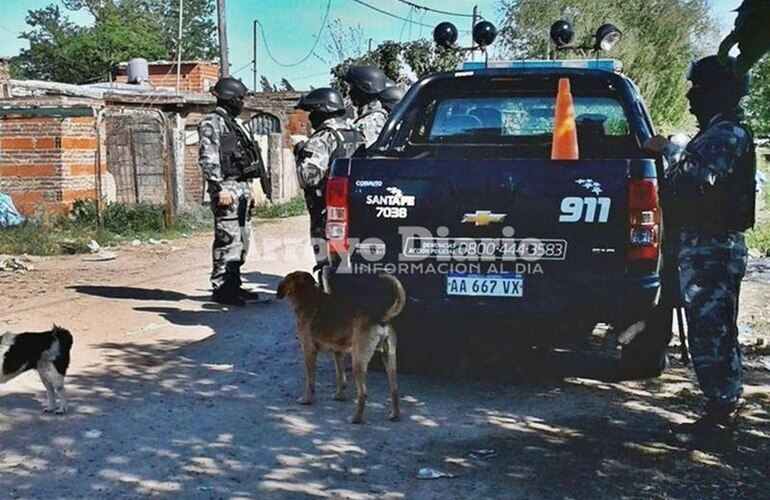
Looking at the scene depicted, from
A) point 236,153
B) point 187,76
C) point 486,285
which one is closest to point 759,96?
point 486,285

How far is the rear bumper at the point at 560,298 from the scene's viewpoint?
4.92 meters

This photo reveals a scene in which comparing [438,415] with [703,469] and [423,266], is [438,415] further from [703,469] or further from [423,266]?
[703,469]

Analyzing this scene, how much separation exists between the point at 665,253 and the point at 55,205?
1118 centimetres

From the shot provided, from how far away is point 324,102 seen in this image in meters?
7.14

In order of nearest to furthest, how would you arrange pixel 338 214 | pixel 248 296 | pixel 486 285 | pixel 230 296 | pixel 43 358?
pixel 43 358 → pixel 486 285 → pixel 338 214 → pixel 230 296 → pixel 248 296

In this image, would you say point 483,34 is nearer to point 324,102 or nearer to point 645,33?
point 324,102

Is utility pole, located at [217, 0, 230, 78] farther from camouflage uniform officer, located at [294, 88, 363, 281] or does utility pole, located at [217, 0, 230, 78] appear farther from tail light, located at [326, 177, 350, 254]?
tail light, located at [326, 177, 350, 254]

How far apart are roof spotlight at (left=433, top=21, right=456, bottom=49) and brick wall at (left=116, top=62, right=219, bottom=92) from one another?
48.8 feet

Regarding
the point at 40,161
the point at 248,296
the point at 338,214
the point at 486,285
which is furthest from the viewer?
the point at 40,161

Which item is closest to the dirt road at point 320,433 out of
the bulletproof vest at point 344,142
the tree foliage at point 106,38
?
the bulletproof vest at point 344,142

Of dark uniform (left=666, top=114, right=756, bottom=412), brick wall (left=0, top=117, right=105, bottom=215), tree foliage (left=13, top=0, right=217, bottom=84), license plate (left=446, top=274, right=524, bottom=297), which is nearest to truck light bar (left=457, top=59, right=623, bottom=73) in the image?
license plate (left=446, top=274, right=524, bottom=297)

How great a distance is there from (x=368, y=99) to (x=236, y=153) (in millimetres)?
1241


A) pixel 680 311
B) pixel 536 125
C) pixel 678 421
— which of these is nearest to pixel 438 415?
pixel 678 421

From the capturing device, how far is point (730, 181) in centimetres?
448
